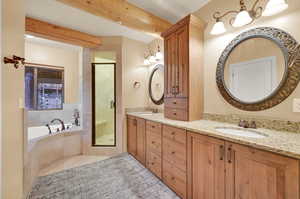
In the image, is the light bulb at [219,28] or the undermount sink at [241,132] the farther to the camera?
the light bulb at [219,28]

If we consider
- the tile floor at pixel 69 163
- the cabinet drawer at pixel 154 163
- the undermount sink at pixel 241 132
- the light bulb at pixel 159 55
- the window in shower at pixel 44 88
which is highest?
the light bulb at pixel 159 55

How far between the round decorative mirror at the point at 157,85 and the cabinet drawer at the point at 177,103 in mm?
648

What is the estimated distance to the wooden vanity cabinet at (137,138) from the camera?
7.89 ft

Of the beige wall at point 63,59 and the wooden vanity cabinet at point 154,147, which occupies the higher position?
the beige wall at point 63,59

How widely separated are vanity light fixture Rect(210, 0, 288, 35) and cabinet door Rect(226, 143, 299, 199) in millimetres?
1258

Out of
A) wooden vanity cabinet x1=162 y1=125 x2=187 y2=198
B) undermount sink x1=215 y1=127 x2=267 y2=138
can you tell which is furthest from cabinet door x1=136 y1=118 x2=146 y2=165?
undermount sink x1=215 y1=127 x2=267 y2=138

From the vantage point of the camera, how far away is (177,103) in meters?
2.04

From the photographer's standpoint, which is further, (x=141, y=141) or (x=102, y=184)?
(x=141, y=141)

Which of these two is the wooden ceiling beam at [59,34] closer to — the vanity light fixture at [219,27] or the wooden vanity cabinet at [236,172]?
the vanity light fixture at [219,27]

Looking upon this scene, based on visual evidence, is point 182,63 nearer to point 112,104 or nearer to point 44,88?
point 112,104

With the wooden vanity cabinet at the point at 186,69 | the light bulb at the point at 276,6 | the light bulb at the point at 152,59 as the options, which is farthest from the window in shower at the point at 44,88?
the light bulb at the point at 276,6

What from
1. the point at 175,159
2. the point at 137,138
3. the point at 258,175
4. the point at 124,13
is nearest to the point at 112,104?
the point at 137,138

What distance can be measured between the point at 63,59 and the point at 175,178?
4086 mm

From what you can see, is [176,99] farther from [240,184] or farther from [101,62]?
[101,62]
